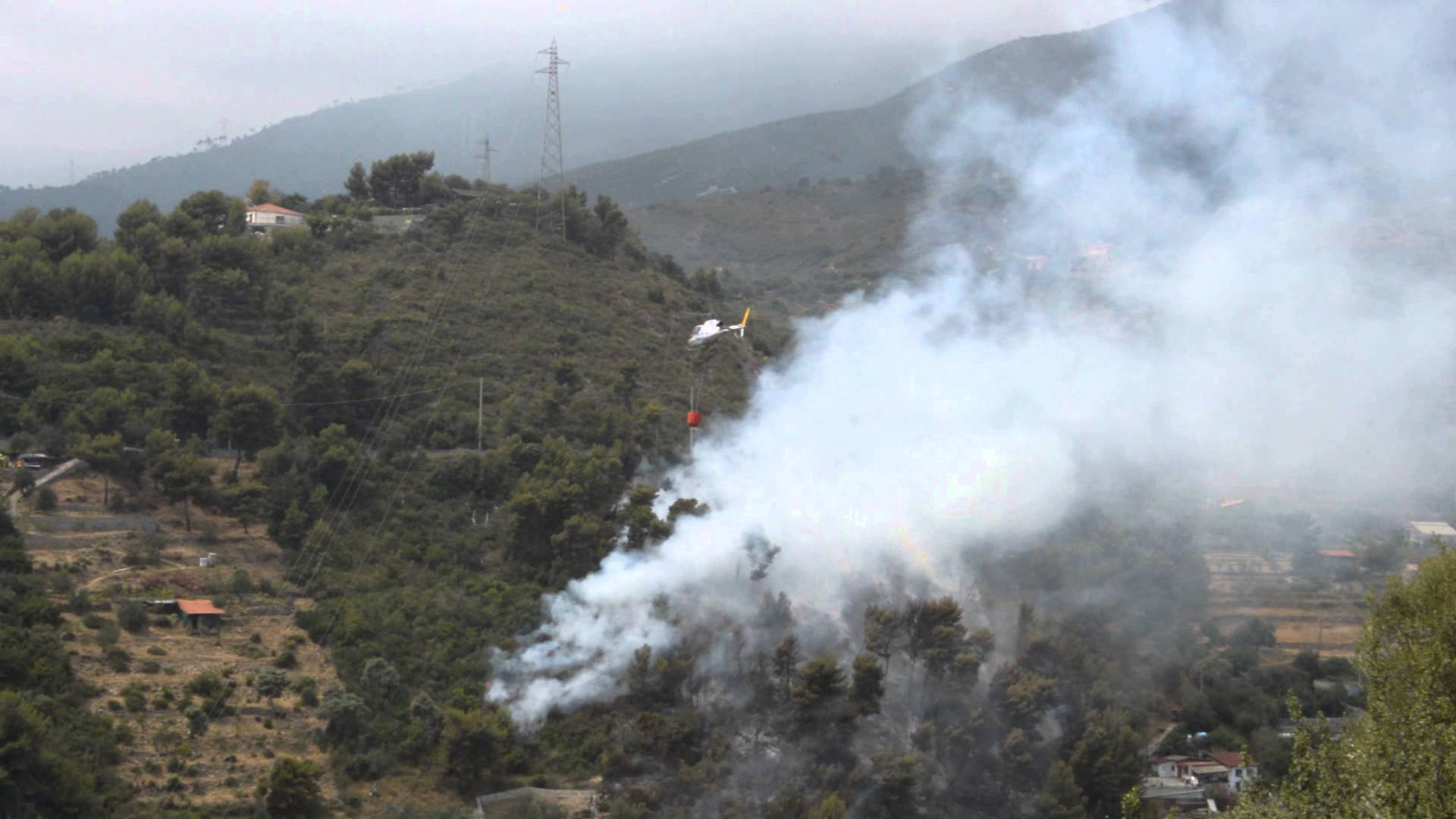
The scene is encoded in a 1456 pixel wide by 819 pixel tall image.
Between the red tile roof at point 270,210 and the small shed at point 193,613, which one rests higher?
the red tile roof at point 270,210

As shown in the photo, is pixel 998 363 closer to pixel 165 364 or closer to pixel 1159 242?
pixel 1159 242

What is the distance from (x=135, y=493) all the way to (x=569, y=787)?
19.2 m

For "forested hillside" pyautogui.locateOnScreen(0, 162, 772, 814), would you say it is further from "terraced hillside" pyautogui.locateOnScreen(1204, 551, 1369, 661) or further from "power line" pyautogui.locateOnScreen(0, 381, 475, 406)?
"terraced hillside" pyautogui.locateOnScreen(1204, 551, 1369, 661)

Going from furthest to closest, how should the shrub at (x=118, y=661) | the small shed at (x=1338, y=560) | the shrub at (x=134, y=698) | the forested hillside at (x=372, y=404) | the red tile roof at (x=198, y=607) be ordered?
1. the small shed at (x=1338, y=560)
2. the forested hillside at (x=372, y=404)
3. the red tile roof at (x=198, y=607)
4. the shrub at (x=118, y=661)
5. the shrub at (x=134, y=698)

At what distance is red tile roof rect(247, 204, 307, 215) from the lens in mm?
73938

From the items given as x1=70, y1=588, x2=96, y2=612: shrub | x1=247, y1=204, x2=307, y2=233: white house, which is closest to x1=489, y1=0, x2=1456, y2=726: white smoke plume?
x1=70, y1=588, x2=96, y2=612: shrub

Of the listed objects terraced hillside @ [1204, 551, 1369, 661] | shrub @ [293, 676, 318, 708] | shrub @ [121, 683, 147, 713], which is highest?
shrub @ [121, 683, 147, 713]

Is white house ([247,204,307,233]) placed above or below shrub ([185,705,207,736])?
above

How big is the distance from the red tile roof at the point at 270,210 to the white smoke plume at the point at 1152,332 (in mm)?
32484

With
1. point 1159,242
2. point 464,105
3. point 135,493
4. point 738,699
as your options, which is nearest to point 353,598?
point 135,493

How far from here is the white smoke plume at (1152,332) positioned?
45.7 m

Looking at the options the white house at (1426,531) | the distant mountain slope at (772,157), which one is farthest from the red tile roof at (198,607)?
Answer: the distant mountain slope at (772,157)

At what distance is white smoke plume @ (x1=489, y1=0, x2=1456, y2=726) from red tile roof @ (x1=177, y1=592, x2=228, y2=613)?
44.2ft

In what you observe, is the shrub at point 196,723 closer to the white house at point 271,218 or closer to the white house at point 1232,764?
the white house at point 1232,764
